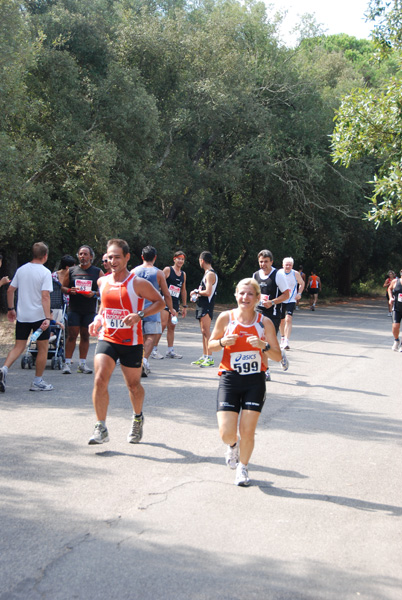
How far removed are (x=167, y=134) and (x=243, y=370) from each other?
71.0 ft

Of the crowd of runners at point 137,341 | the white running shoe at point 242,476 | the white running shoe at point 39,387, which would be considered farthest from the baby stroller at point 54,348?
the white running shoe at point 242,476

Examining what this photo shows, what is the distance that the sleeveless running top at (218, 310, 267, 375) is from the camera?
210 inches

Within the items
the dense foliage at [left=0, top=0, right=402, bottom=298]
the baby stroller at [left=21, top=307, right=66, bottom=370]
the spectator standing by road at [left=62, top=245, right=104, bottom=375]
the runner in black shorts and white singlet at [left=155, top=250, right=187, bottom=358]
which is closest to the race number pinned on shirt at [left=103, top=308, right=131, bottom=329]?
the spectator standing by road at [left=62, top=245, right=104, bottom=375]

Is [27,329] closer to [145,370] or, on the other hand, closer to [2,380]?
[2,380]

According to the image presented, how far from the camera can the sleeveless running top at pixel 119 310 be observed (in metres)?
6.13

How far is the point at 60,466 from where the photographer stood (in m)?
5.51

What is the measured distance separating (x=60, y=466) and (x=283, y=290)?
5429 millimetres

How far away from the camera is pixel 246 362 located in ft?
17.5

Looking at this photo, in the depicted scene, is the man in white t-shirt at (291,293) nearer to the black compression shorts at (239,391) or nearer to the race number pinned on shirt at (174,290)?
the race number pinned on shirt at (174,290)

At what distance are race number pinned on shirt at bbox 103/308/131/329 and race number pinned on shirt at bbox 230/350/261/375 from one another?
1246 millimetres

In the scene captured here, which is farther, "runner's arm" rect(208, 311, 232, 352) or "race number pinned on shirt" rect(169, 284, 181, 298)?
"race number pinned on shirt" rect(169, 284, 181, 298)

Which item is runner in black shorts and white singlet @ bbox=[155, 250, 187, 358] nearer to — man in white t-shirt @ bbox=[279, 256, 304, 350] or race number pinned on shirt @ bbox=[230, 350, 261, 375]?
man in white t-shirt @ bbox=[279, 256, 304, 350]

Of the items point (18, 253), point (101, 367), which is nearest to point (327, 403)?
point (101, 367)

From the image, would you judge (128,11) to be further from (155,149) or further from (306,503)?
(306,503)
